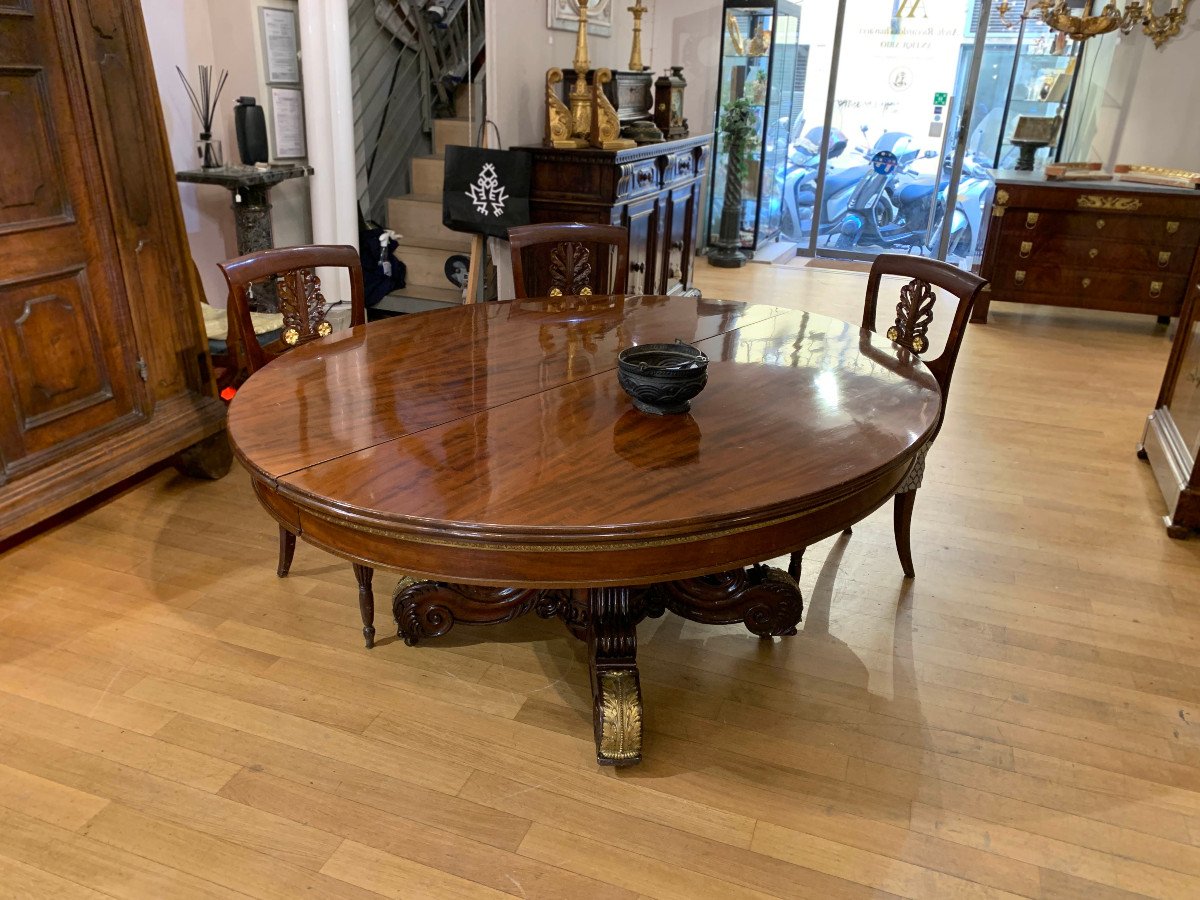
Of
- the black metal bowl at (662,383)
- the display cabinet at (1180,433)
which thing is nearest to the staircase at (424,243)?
the black metal bowl at (662,383)

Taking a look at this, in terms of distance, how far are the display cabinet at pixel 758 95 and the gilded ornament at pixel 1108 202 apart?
245cm

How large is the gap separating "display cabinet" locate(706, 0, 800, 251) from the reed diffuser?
12.6ft

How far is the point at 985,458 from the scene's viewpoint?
10.7ft

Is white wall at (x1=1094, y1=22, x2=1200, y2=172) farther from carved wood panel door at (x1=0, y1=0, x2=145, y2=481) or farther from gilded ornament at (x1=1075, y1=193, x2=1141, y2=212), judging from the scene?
carved wood panel door at (x1=0, y1=0, x2=145, y2=481)

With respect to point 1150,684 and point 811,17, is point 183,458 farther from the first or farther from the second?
point 811,17

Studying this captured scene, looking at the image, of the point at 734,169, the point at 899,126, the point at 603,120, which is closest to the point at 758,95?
the point at 734,169

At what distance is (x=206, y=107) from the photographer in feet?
11.8

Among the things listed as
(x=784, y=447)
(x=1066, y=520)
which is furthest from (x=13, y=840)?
(x=1066, y=520)

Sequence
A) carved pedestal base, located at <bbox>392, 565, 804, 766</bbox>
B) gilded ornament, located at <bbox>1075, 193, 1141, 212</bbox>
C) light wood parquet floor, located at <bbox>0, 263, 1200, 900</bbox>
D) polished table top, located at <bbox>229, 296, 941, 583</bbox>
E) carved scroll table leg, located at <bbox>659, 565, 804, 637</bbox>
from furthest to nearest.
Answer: gilded ornament, located at <bbox>1075, 193, 1141, 212</bbox> → carved scroll table leg, located at <bbox>659, 565, 804, 637</bbox> → carved pedestal base, located at <bbox>392, 565, 804, 766</bbox> → light wood parquet floor, located at <bbox>0, 263, 1200, 900</bbox> → polished table top, located at <bbox>229, 296, 941, 583</bbox>

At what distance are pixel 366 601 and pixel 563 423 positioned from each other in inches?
30.8

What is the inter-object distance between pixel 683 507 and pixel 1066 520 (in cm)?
206

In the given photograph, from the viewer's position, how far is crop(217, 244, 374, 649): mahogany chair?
206cm

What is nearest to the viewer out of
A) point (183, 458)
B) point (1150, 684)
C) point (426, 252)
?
point (1150, 684)

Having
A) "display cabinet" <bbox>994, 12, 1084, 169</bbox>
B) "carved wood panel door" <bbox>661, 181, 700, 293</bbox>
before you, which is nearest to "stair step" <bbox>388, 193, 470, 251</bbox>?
"carved wood panel door" <bbox>661, 181, 700, 293</bbox>
